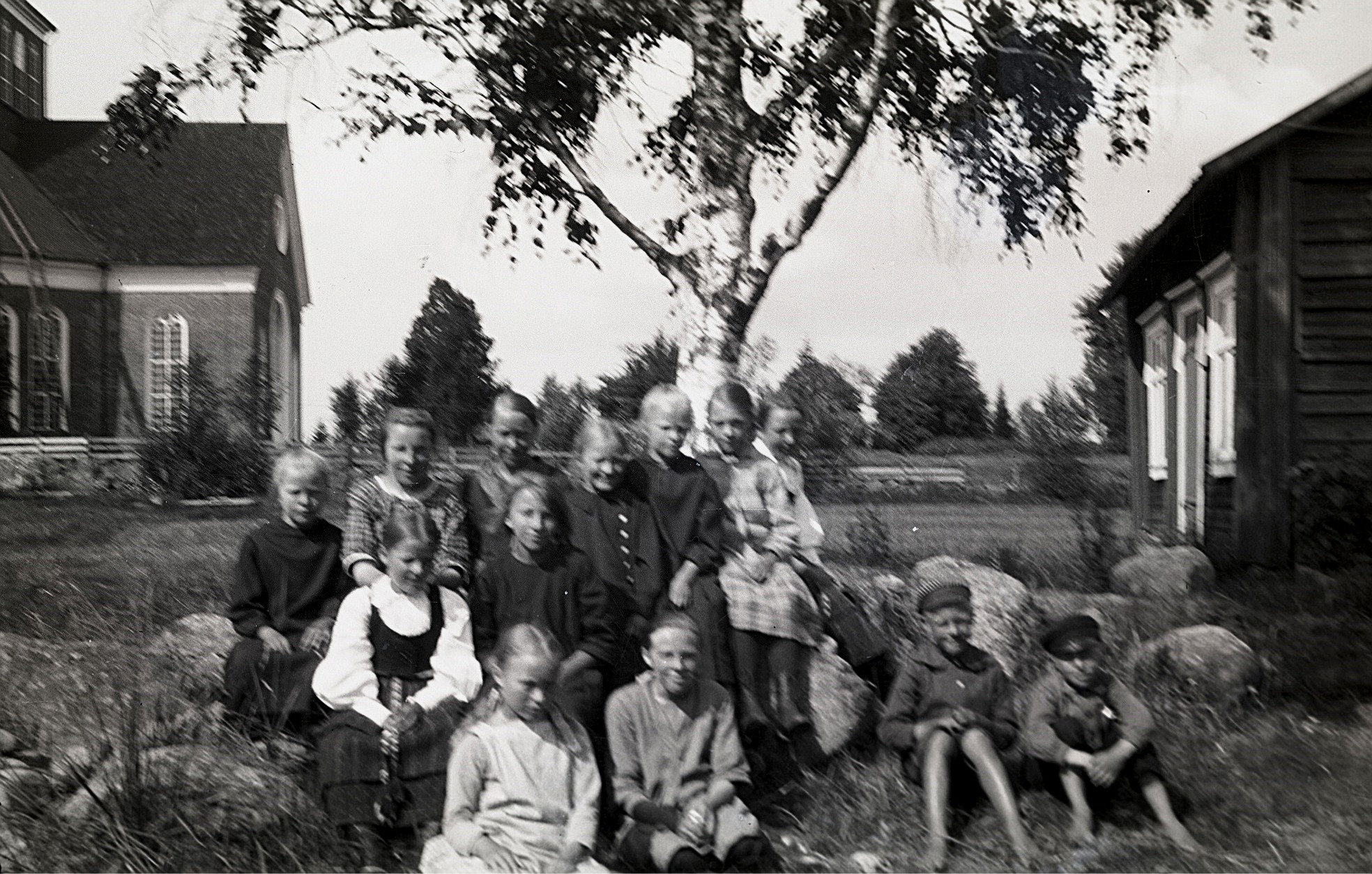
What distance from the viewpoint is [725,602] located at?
5.27m

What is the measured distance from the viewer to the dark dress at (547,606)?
505 centimetres

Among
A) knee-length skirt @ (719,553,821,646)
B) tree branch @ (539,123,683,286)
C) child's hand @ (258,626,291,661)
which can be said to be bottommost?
child's hand @ (258,626,291,661)

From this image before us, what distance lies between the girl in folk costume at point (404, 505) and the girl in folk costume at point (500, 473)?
0.21ft

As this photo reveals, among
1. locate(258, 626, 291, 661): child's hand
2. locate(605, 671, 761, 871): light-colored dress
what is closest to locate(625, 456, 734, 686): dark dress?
locate(605, 671, 761, 871): light-colored dress

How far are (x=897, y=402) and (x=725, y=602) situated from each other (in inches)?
56.1

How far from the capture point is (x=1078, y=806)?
493 centimetres

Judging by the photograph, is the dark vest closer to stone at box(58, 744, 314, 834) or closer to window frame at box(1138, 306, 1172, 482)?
stone at box(58, 744, 314, 834)

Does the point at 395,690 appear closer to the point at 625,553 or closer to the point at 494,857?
the point at 494,857

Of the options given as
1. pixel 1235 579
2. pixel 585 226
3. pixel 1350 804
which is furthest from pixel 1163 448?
pixel 585 226

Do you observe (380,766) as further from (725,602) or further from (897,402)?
(897,402)

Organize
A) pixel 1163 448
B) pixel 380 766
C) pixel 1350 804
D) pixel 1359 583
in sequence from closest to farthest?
1. pixel 380 766
2. pixel 1350 804
3. pixel 1359 583
4. pixel 1163 448

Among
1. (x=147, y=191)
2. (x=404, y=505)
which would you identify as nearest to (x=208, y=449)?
(x=147, y=191)

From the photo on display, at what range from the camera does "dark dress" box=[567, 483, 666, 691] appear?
17.2 feet

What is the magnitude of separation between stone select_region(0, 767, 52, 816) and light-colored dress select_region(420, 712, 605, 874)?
1.45 meters
